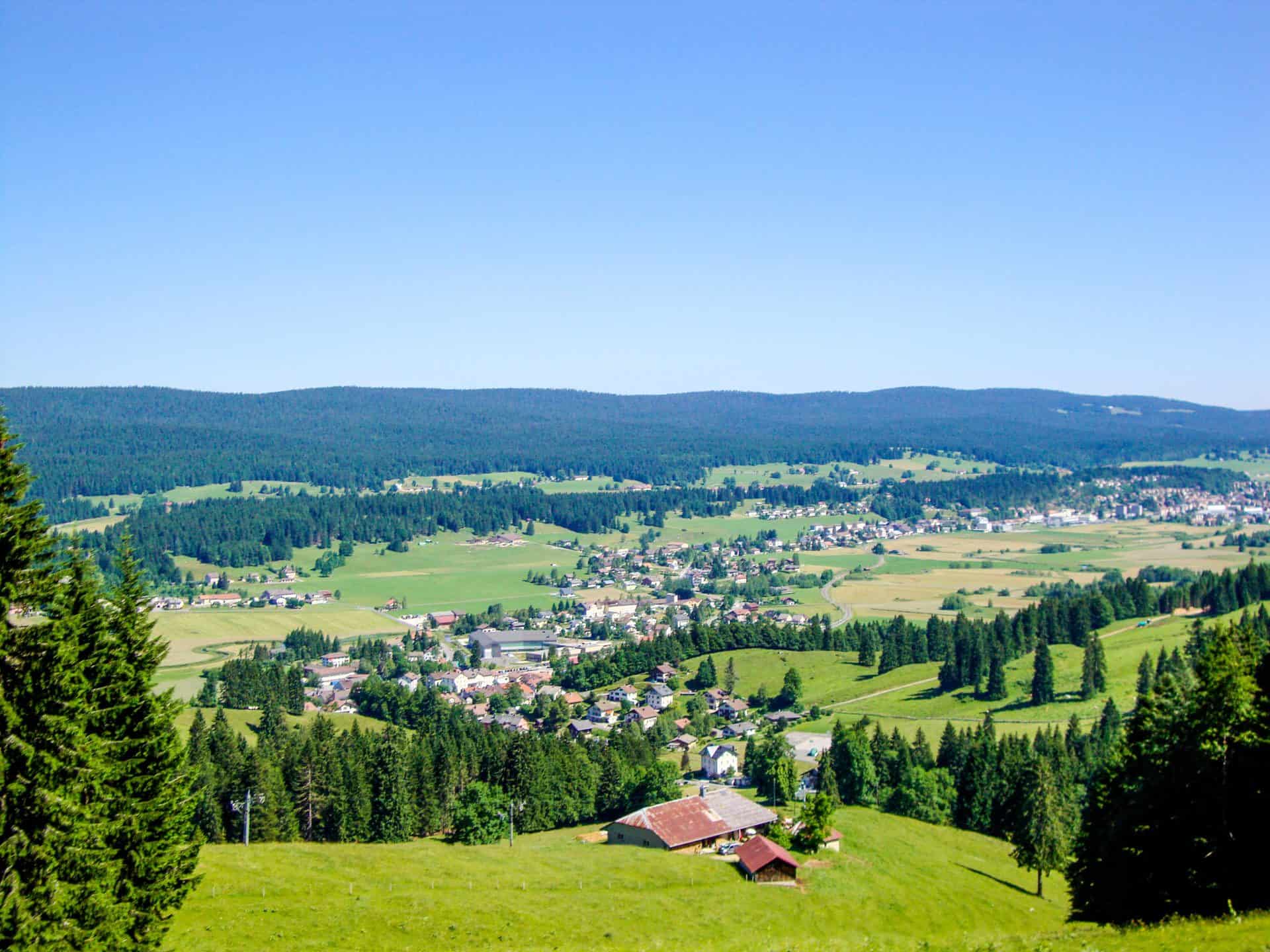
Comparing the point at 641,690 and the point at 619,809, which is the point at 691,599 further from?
the point at 619,809

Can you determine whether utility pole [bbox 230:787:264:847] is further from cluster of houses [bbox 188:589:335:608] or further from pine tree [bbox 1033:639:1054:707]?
cluster of houses [bbox 188:589:335:608]

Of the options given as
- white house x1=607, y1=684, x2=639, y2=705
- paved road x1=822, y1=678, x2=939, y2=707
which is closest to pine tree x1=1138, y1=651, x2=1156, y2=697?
paved road x1=822, y1=678, x2=939, y2=707

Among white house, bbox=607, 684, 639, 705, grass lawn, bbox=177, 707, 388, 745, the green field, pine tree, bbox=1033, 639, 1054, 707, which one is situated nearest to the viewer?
the green field

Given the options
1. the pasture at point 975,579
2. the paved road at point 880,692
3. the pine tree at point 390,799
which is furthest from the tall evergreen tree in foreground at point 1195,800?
the pasture at point 975,579

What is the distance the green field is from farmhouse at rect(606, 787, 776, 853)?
1.91m

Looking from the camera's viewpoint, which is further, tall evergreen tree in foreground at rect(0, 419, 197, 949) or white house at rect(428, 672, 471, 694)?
white house at rect(428, 672, 471, 694)

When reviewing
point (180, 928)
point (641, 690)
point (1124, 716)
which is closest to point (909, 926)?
point (180, 928)

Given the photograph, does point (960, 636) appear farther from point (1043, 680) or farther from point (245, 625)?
point (245, 625)

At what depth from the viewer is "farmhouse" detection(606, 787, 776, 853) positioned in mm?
45781

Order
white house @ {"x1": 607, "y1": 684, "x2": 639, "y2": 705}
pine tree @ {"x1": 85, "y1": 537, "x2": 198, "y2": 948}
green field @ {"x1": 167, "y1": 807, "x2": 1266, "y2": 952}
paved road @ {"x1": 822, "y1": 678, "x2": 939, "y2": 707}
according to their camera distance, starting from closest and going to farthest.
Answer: pine tree @ {"x1": 85, "y1": 537, "x2": 198, "y2": 948} → green field @ {"x1": 167, "y1": 807, "x2": 1266, "y2": 952} → paved road @ {"x1": 822, "y1": 678, "x2": 939, "y2": 707} → white house @ {"x1": 607, "y1": 684, "x2": 639, "y2": 705}

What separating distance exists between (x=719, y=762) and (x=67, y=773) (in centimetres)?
6151

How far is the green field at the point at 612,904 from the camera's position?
89.2 feet

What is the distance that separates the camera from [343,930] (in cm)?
2878

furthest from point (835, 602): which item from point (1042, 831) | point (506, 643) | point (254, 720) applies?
point (1042, 831)
